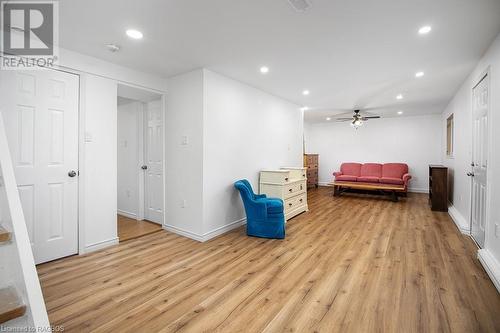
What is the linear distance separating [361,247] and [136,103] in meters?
4.32

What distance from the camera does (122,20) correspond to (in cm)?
215

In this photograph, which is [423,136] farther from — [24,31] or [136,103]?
[24,31]

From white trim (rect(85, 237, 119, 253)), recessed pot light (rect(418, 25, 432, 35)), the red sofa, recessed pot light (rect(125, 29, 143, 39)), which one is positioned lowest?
white trim (rect(85, 237, 119, 253))

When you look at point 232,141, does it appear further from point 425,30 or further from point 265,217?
point 425,30

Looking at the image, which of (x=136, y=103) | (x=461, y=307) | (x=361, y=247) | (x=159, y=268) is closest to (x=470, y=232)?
(x=361, y=247)

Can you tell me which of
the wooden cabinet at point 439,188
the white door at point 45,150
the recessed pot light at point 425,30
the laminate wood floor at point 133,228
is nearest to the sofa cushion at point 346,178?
the wooden cabinet at point 439,188

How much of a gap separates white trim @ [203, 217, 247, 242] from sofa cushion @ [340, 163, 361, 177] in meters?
4.76

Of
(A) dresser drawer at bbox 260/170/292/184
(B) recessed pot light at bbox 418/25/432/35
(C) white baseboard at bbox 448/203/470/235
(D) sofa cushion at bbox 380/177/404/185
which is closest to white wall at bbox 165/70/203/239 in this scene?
(A) dresser drawer at bbox 260/170/292/184

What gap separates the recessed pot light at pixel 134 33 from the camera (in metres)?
2.33

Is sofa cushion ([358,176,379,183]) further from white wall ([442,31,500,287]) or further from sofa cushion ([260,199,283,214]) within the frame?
sofa cushion ([260,199,283,214])

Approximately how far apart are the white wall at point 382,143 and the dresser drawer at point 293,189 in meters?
4.25

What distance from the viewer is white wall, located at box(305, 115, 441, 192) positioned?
7172mm

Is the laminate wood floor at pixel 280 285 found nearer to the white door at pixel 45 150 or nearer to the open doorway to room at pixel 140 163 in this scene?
the white door at pixel 45 150

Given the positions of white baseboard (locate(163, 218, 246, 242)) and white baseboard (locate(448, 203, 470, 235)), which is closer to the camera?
white baseboard (locate(163, 218, 246, 242))
